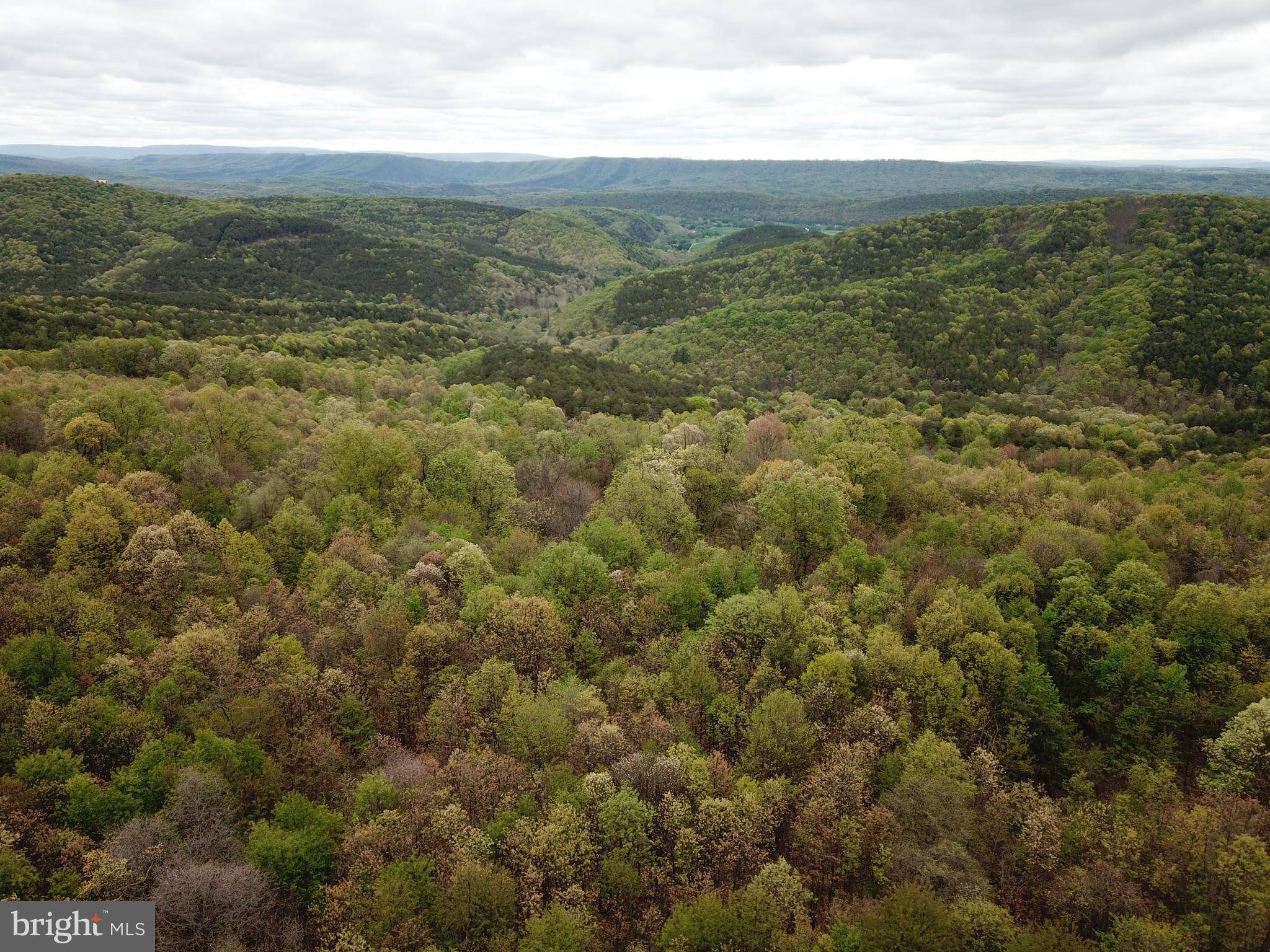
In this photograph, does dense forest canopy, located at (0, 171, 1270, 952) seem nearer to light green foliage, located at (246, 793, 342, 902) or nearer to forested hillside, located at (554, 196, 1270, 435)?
light green foliage, located at (246, 793, 342, 902)

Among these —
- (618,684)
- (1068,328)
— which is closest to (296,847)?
(618,684)

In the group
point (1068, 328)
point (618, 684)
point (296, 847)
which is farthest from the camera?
point (1068, 328)

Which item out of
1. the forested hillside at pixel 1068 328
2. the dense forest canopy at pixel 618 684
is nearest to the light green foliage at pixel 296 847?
the dense forest canopy at pixel 618 684

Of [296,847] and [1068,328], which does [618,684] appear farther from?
[1068,328]

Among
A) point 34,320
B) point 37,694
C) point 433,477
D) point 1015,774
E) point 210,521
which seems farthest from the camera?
point 34,320

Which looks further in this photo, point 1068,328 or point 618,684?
point 1068,328

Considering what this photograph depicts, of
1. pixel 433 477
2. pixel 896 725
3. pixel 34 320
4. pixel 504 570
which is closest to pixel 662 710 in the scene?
pixel 896 725

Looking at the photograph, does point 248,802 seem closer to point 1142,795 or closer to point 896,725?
point 896,725
